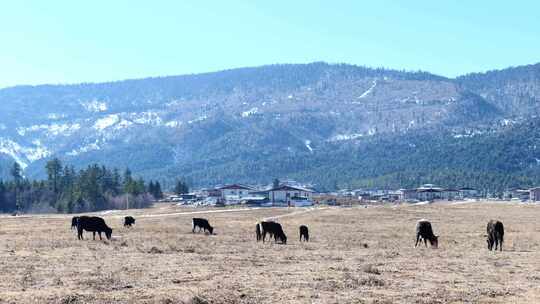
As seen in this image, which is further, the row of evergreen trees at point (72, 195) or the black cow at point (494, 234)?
the row of evergreen trees at point (72, 195)

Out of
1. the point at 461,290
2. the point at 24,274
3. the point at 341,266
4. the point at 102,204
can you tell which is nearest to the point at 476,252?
the point at 341,266

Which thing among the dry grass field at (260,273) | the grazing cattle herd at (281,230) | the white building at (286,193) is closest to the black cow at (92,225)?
the grazing cattle herd at (281,230)

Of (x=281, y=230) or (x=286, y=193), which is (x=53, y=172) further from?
(x=281, y=230)

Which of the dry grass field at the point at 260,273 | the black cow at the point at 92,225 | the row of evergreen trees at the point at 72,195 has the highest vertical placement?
the row of evergreen trees at the point at 72,195

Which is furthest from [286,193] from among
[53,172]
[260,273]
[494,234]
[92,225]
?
[260,273]

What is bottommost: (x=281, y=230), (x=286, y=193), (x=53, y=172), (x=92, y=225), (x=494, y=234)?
(x=494, y=234)

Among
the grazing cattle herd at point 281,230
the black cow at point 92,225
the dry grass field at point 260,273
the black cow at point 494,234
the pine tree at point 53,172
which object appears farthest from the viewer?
the pine tree at point 53,172

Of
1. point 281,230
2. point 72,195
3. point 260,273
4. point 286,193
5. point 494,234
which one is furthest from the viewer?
point 286,193

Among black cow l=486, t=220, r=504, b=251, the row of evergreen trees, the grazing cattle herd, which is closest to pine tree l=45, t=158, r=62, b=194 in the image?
the row of evergreen trees

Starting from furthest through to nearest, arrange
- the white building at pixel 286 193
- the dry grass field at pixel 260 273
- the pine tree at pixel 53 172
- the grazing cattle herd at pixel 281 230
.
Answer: the white building at pixel 286 193 < the pine tree at pixel 53 172 < the grazing cattle herd at pixel 281 230 < the dry grass field at pixel 260 273

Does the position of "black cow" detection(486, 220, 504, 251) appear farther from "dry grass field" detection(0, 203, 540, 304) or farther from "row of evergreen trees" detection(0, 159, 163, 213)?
"row of evergreen trees" detection(0, 159, 163, 213)

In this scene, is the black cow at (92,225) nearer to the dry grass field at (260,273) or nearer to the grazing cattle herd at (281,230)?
the grazing cattle herd at (281,230)

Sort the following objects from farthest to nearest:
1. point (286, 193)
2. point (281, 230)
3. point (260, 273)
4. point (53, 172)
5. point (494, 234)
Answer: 1. point (286, 193)
2. point (53, 172)
3. point (281, 230)
4. point (494, 234)
5. point (260, 273)

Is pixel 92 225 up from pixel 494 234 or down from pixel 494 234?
up
